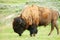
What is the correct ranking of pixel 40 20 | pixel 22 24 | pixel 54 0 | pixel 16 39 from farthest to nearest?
pixel 54 0
pixel 40 20
pixel 22 24
pixel 16 39

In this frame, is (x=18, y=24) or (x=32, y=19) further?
(x=32, y=19)

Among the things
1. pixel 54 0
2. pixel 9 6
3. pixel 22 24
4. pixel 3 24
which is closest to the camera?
pixel 22 24

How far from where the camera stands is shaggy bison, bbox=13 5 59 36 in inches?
683

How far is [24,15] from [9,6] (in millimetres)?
18796

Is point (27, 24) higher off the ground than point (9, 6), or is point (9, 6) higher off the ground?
point (27, 24)

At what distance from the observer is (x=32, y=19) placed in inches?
706

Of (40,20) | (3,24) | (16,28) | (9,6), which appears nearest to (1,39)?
(16,28)

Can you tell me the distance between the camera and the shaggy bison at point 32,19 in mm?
17359

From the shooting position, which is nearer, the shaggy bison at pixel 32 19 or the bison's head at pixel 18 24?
the bison's head at pixel 18 24

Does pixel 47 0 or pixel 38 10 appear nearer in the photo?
pixel 38 10

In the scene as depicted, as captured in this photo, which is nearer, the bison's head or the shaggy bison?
the bison's head

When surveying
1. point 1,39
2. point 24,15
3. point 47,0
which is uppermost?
point 24,15

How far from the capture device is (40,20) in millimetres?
18562

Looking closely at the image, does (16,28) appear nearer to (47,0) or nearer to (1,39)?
(1,39)
